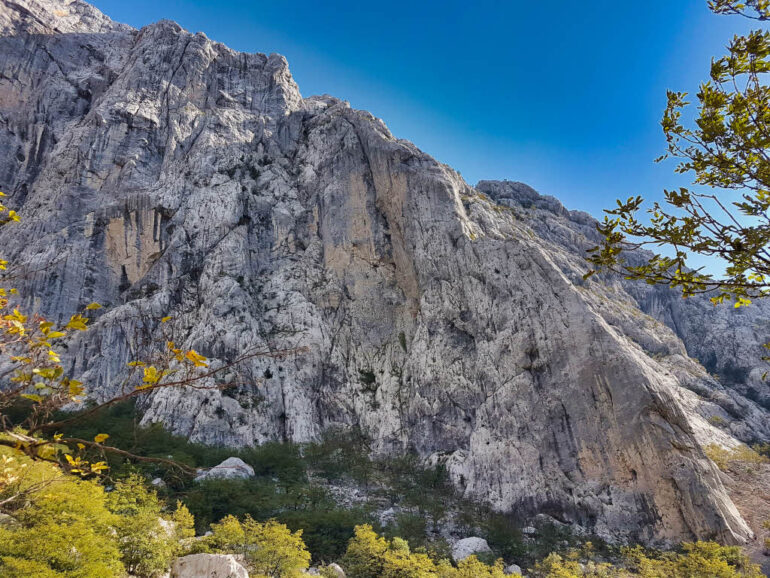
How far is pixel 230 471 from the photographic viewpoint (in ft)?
100

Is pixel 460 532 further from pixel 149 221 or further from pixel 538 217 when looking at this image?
pixel 538 217

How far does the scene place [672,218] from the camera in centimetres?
413

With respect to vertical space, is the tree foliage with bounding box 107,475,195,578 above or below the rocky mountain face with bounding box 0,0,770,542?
below

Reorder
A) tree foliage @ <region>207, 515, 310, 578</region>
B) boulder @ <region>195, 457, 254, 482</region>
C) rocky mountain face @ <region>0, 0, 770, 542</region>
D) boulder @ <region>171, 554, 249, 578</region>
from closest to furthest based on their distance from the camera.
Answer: boulder @ <region>171, 554, 249, 578</region> → tree foliage @ <region>207, 515, 310, 578</region> → boulder @ <region>195, 457, 254, 482</region> → rocky mountain face @ <region>0, 0, 770, 542</region>

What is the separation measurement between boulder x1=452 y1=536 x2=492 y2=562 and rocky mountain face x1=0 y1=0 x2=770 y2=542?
217 inches

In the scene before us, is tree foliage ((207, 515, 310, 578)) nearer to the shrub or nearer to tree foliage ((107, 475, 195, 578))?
tree foliage ((107, 475, 195, 578))

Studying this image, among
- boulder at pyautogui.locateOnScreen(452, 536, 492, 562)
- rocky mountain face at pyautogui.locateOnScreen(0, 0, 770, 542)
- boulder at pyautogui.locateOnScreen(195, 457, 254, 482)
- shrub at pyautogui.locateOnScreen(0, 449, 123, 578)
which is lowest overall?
boulder at pyautogui.locateOnScreen(452, 536, 492, 562)

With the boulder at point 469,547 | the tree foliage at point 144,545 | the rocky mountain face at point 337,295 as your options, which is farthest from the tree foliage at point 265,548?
the rocky mountain face at point 337,295

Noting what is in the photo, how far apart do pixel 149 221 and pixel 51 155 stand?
18722mm

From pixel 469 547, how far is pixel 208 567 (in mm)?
18006

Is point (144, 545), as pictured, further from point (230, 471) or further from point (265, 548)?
point (230, 471)

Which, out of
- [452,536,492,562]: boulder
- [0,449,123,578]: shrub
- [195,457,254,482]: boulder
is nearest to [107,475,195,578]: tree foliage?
[0,449,123,578]: shrub

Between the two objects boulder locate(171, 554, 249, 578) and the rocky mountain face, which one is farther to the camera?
the rocky mountain face

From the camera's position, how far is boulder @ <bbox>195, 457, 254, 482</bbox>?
29.3m
